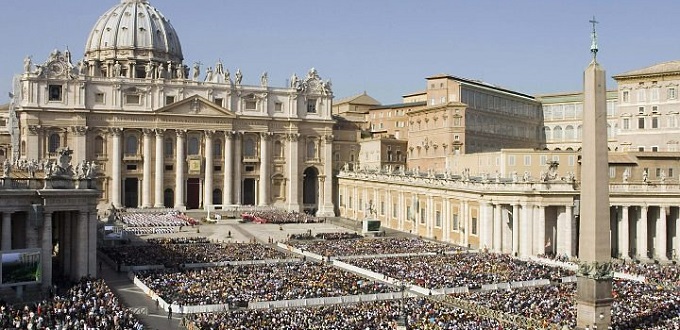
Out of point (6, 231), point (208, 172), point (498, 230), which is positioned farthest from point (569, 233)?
point (208, 172)

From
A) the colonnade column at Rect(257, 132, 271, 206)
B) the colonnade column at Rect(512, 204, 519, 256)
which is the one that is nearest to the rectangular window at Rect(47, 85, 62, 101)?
the colonnade column at Rect(257, 132, 271, 206)

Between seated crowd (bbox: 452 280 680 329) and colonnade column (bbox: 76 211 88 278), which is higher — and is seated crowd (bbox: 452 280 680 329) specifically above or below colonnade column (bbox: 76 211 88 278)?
Result: below

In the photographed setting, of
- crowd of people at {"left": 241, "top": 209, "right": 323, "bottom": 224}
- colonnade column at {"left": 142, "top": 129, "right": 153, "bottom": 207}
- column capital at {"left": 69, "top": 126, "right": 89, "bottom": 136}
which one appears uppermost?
column capital at {"left": 69, "top": 126, "right": 89, "bottom": 136}

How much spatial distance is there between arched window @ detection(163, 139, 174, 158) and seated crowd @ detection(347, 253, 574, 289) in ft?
140

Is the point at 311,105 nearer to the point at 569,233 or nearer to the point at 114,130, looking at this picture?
the point at 114,130

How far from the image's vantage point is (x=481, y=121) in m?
78.8

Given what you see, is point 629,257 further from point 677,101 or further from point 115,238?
point 115,238

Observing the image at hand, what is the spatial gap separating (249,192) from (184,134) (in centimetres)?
1051

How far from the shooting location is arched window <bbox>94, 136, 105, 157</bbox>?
8012 cm

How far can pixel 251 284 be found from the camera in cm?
3491

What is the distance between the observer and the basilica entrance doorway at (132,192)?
82.6 metres

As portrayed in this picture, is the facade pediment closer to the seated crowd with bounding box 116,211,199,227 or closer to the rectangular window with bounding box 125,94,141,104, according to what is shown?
the rectangular window with bounding box 125,94,141,104

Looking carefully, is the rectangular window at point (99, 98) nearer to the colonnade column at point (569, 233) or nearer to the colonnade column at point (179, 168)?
the colonnade column at point (179, 168)

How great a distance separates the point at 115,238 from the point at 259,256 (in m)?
14.3
